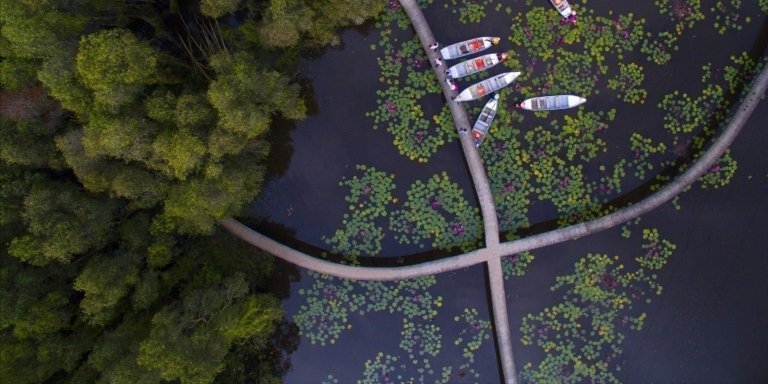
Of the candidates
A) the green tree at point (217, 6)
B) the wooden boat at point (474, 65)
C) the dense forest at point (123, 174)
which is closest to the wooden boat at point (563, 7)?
the wooden boat at point (474, 65)

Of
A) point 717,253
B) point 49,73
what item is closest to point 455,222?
point 717,253

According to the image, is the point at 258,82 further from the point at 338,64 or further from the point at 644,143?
the point at 644,143

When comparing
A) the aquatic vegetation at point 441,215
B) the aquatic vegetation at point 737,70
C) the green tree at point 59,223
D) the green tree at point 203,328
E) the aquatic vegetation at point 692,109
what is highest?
the aquatic vegetation at point 737,70

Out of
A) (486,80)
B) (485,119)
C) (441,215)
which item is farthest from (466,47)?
(441,215)

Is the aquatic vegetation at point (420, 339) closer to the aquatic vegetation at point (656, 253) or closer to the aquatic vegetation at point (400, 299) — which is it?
the aquatic vegetation at point (400, 299)

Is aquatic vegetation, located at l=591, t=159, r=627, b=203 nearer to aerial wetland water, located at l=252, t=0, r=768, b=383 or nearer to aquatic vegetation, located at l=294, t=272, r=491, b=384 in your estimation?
aerial wetland water, located at l=252, t=0, r=768, b=383

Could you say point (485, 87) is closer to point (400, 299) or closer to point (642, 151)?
point (642, 151)
